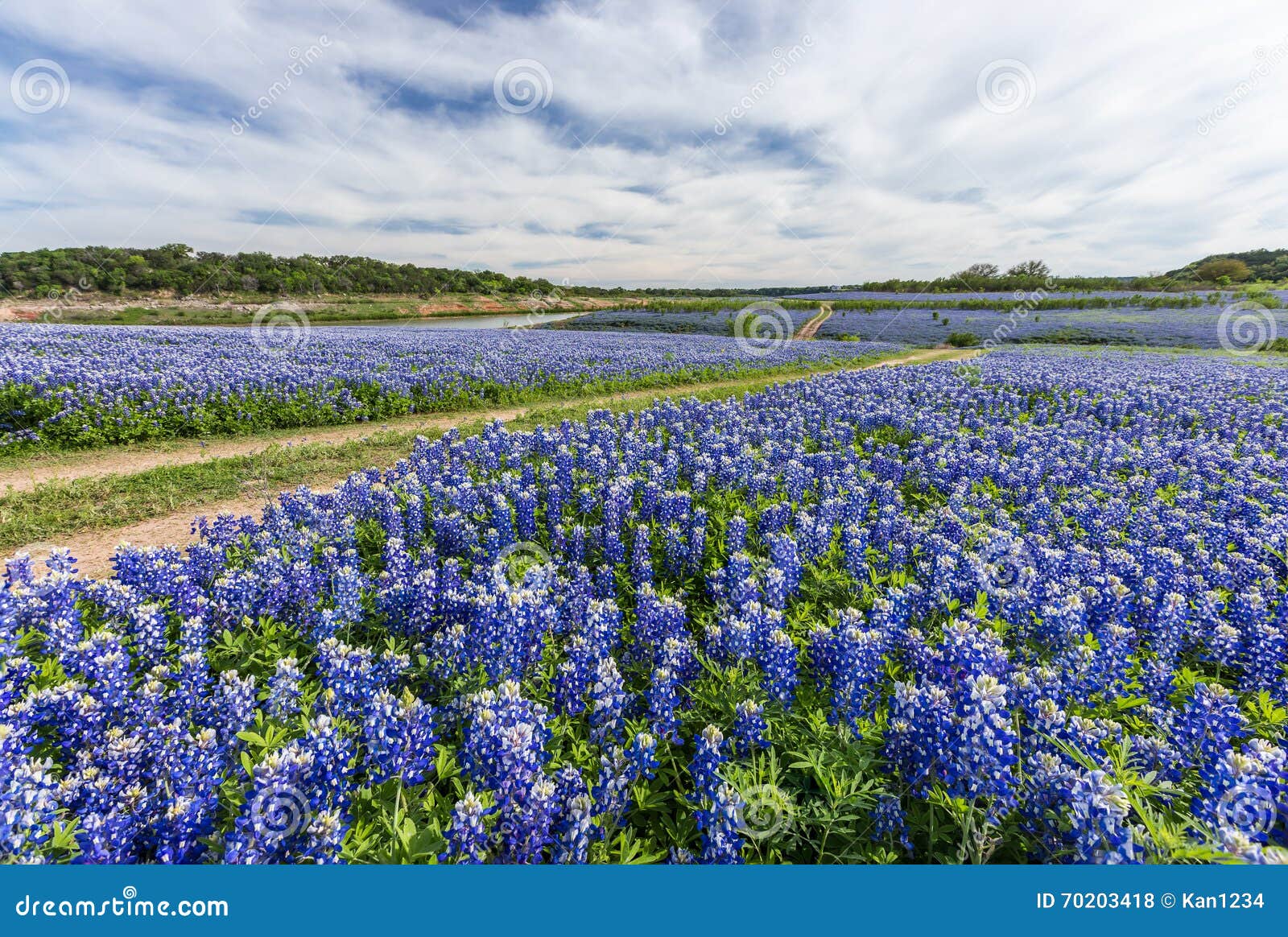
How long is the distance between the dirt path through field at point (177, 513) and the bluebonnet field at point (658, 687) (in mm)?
2041

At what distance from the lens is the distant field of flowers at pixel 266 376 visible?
11.9 meters

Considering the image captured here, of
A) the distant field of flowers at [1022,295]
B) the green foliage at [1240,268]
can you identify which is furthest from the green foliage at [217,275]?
the green foliage at [1240,268]

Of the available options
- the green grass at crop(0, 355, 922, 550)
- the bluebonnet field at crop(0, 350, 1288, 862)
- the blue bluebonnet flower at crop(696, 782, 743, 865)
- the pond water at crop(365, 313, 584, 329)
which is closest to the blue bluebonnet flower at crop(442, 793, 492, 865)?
the bluebonnet field at crop(0, 350, 1288, 862)

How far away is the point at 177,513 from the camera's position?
27.1ft

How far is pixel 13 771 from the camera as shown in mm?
2395

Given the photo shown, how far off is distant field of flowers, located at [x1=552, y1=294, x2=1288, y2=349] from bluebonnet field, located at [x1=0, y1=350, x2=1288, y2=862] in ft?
130

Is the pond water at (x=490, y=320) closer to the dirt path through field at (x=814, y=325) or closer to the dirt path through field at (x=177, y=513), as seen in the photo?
the dirt path through field at (x=814, y=325)

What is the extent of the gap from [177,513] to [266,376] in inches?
335

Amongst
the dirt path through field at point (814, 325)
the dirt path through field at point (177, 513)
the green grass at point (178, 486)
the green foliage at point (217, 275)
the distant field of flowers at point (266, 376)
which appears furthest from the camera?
the green foliage at point (217, 275)

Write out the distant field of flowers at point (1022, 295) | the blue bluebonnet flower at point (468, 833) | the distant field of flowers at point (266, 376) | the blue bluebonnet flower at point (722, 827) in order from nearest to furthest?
1. the blue bluebonnet flower at point (468, 833)
2. the blue bluebonnet flower at point (722, 827)
3. the distant field of flowers at point (266, 376)
4. the distant field of flowers at point (1022, 295)

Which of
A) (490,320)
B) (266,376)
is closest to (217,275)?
(490,320)

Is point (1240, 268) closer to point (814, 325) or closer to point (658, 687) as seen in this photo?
point (814, 325)

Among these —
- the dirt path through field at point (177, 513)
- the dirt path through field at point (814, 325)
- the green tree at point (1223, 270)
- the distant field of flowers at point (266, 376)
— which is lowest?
the dirt path through field at point (177, 513)

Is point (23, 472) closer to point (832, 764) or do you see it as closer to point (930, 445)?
point (832, 764)
